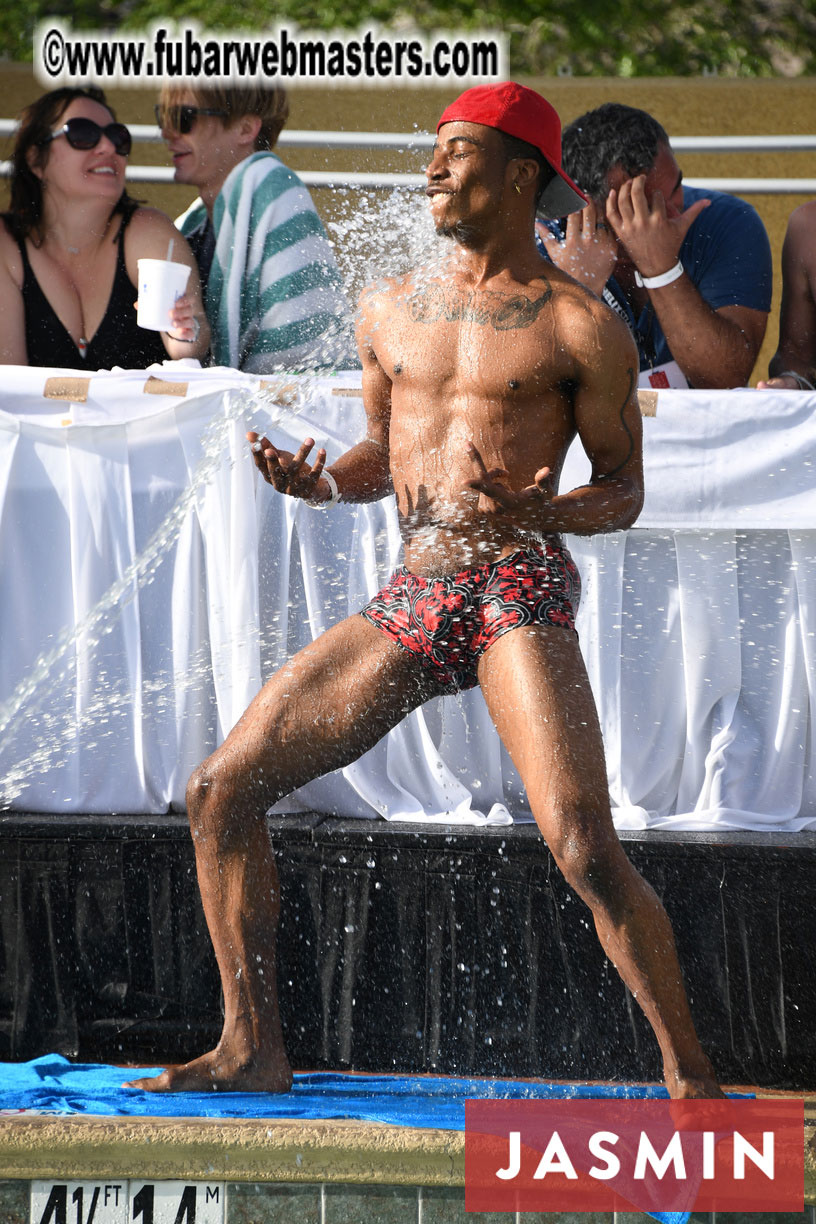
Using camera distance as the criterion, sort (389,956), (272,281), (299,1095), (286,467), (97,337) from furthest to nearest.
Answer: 1. (97,337)
2. (272,281)
3. (389,956)
4. (299,1095)
5. (286,467)

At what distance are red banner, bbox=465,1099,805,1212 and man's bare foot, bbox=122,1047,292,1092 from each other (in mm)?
531

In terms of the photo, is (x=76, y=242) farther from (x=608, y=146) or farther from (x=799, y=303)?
(x=799, y=303)

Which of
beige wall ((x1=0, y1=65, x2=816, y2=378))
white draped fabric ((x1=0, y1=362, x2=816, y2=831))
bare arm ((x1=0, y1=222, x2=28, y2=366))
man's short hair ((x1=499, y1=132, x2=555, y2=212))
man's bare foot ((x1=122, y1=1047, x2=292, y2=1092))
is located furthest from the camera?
beige wall ((x1=0, y1=65, x2=816, y2=378))

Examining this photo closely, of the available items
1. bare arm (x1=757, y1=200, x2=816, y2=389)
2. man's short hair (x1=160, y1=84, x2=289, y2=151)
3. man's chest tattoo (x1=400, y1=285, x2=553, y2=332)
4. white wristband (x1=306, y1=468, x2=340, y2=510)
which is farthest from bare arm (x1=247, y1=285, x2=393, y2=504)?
man's short hair (x1=160, y1=84, x2=289, y2=151)

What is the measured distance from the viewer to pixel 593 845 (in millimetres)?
2502

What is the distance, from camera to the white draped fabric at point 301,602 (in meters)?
3.40

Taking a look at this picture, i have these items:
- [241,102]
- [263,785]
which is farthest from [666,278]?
[263,785]

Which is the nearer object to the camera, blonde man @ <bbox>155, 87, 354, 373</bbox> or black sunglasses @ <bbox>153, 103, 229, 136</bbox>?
blonde man @ <bbox>155, 87, 354, 373</bbox>

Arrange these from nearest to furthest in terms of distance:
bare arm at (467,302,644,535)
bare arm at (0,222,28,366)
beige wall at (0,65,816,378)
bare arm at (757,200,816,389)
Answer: bare arm at (467,302,644,535), bare arm at (0,222,28,366), bare arm at (757,200,816,389), beige wall at (0,65,816,378)

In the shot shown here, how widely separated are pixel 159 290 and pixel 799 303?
1.92m

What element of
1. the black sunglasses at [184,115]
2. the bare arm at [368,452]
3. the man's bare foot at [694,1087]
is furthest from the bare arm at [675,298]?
the man's bare foot at [694,1087]

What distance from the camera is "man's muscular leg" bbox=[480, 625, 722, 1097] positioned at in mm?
2504

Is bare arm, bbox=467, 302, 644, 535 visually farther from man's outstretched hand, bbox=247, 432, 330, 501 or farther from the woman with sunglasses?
the woman with sunglasses

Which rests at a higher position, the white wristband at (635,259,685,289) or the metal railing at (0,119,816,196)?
the metal railing at (0,119,816,196)
